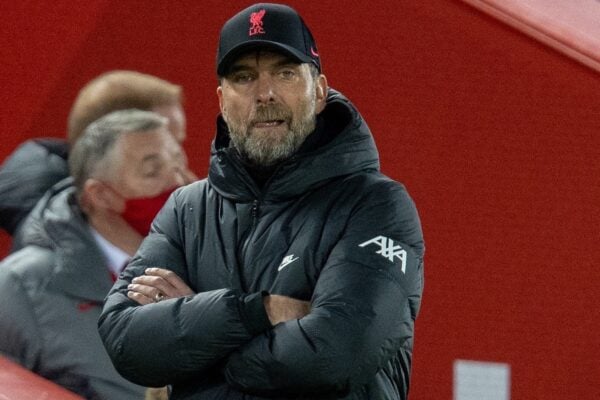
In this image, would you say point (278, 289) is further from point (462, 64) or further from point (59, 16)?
point (59, 16)

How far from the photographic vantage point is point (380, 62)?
362 cm

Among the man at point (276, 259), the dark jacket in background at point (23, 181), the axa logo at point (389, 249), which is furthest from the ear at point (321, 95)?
the dark jacket in background at point (23, 181)

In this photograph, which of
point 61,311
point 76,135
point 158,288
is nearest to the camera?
point 158,288

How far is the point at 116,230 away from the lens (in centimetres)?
321

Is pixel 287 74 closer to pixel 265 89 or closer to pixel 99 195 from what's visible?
pixel 265 89

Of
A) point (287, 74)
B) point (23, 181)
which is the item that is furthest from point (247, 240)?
point (23, 181)

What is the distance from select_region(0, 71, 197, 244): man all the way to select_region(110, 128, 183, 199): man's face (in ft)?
0.23

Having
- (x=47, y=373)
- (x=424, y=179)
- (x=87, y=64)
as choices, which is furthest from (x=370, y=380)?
(x=87, y=64)

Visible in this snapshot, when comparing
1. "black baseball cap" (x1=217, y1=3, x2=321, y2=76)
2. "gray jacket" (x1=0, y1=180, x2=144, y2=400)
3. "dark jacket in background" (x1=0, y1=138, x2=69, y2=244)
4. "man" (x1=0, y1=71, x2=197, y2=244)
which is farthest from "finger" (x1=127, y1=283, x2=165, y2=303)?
"dark jacket in background" (x1=0, y1=138, x2=69, y2=244)

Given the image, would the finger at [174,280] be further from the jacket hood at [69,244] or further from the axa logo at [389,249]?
the jacket hood at [69,244]

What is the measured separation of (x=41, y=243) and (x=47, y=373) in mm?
322

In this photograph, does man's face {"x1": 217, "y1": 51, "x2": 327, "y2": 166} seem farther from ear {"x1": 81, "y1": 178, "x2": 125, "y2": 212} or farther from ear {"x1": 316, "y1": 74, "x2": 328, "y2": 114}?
ear {"x1": 81, "y1": 178, "x2": 125, "y2": 212}

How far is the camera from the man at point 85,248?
3.00 m

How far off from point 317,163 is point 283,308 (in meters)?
0.26
